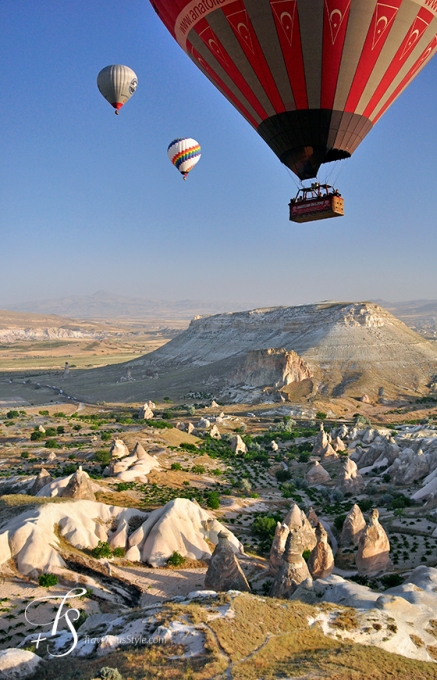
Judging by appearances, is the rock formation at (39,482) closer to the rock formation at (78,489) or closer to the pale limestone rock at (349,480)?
the rock formation at (78,489)

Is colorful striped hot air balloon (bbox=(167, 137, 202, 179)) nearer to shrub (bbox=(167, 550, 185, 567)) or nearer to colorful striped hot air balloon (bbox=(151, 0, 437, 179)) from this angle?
colorful striped hot air balloon (bbox=(151, 0, 437, 179))

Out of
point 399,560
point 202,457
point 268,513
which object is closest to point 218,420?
point 202,457

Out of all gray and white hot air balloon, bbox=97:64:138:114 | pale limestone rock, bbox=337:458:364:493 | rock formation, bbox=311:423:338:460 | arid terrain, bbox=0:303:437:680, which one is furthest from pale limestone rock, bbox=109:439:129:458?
gray and white hot air balloon, bbox=97:64:138:114

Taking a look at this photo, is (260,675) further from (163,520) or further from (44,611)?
(163,520)

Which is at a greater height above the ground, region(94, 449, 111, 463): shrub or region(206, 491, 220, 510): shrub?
region(94, 449, 111, 463): shrub

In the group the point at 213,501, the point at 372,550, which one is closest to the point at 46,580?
the point at 213,501

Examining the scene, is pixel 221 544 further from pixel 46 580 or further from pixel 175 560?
pixel 46 580
